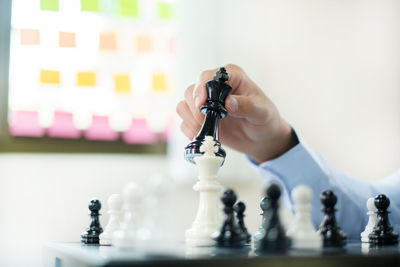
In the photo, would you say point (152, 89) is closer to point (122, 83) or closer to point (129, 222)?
point (122, 83)

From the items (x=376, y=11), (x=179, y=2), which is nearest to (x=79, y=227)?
(x=179, y=2)

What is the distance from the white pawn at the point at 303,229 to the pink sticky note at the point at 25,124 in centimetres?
192

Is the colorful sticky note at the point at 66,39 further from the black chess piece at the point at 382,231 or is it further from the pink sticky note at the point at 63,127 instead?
the black chess piece at the point at 382,231

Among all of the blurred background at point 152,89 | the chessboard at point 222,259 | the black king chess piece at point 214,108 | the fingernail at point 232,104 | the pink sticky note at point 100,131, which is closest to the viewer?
the chessboard at point 222,259

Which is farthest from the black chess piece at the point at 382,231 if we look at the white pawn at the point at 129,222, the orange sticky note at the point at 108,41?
the orange sticky note at the point at 108,41

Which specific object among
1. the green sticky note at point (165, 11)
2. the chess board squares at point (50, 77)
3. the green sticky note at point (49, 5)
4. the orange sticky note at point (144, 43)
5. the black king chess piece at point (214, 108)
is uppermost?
the green sticky note at point (165, 11)

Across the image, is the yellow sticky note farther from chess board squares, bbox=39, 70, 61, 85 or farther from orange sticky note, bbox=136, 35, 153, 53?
chess board squares, bbox=39, 70, 61, 85

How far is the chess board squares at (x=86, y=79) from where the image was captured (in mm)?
→ 2521

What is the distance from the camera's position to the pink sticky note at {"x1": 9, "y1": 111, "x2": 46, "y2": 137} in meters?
2.42

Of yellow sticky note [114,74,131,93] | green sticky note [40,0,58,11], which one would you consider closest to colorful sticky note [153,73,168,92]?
yellow sticky note [114,74,131,93]

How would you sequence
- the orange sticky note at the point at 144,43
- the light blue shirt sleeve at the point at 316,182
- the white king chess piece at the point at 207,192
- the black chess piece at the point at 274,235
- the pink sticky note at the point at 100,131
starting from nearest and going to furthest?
the black chess piece at the point at 274,235, the white king chess piece at the point at 207,192, the light blue shirt sleeve at the point at 316,182, the pink sticky note at the point at 100,131, the orange sticky note at the point at 144,43

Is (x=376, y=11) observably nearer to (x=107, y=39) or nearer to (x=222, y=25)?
(x=222, y=25)

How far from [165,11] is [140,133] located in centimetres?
67

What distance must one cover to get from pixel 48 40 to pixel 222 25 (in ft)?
3.09
